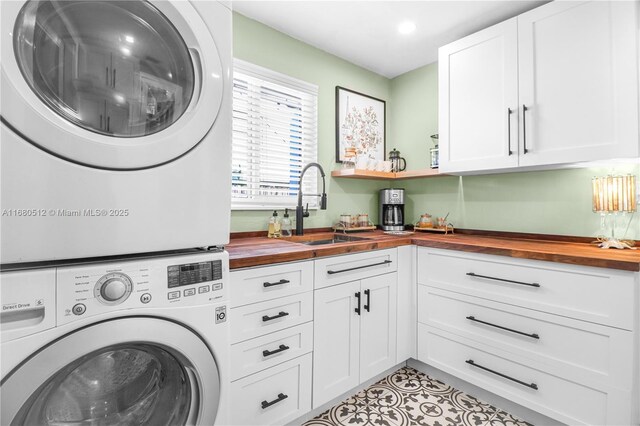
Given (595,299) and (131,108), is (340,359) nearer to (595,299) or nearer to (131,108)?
(595,299)

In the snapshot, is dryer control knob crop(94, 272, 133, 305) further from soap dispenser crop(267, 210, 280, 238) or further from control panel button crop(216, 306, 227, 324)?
soap dispenser crop(267, 210, 280, 238)

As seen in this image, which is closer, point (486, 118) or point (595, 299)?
point (595, 299)

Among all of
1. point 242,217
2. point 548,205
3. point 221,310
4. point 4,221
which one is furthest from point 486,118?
point 4,221

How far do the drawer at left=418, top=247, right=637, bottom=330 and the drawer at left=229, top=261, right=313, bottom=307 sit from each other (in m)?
0.91

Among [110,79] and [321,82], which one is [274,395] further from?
[321,82]

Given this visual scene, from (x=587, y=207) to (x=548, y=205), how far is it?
0.65 ft

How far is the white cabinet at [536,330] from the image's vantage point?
1346mm

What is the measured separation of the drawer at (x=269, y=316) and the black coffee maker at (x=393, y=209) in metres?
1.33

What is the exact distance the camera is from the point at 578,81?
1630 mm

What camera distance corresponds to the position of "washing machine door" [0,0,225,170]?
74 centimetres

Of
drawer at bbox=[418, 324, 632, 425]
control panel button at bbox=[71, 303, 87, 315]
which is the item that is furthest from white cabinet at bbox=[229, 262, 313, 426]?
drawer at bbox=[418, 324, 632, 425]

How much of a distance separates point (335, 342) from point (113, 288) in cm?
117

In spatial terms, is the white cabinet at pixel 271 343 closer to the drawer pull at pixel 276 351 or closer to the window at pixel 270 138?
the drawer pull at pixel 276 351

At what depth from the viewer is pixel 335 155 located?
2.57 metres
